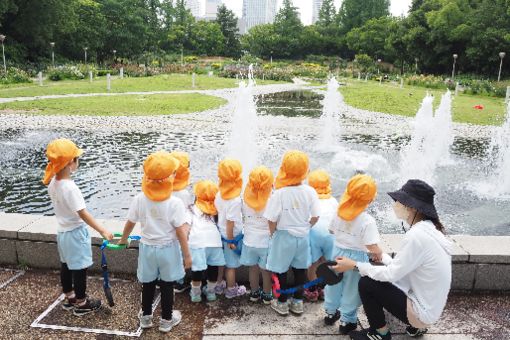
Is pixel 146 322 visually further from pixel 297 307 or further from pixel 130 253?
pixel 297 307

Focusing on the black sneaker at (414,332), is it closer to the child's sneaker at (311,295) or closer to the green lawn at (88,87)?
the child's sneaker at (311,295)

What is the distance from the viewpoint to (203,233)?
405 centimetres

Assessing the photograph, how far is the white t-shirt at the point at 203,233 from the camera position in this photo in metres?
4.00

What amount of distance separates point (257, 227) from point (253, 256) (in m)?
0.26

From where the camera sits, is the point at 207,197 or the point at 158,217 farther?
the point at 207,197

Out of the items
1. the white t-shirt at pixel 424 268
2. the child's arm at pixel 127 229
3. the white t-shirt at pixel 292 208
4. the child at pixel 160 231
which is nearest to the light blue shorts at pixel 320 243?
the white t-shirt at pixel 292 208

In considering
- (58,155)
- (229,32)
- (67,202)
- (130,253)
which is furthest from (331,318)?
(229,32)

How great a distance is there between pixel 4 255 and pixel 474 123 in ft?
58.8

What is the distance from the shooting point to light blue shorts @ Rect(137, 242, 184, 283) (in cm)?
348

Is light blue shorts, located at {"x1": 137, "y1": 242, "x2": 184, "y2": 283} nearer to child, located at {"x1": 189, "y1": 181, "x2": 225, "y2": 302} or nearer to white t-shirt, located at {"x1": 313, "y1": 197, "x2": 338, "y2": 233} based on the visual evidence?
child, located at {"x1": 189, "y1": 181, "x2": 225, "y2": 302}

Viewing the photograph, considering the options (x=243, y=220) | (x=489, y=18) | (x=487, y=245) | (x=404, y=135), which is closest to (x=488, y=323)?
(x=487, y=245)

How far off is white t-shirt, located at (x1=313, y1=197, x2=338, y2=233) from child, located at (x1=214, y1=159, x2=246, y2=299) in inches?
29.2

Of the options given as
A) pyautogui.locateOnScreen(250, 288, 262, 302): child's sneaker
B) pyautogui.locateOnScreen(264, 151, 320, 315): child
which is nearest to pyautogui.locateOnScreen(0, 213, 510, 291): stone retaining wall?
pyautogui.locateOnScreen(250, 288, 262, 302): child's sneaker

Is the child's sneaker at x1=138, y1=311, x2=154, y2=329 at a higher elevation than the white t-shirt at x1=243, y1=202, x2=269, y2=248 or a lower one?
lower
